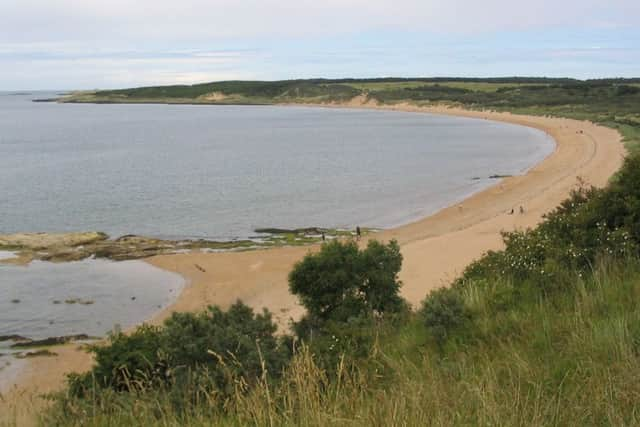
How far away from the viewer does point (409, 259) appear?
71.8ft

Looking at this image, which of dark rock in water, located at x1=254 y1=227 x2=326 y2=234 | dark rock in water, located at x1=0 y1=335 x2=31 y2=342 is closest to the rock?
dark rock in water, located at x1=254 y1=227 x2=326 y2=234

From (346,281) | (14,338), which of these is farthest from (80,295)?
(346,281)

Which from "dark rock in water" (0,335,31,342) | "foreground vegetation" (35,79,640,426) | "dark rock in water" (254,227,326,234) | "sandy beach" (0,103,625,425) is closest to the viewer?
"foreground vegetation" (35,79,640,426)

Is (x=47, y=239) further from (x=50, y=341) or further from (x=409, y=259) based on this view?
(x=409, y=259)

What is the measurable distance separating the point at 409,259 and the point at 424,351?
16402mm

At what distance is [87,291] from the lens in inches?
842

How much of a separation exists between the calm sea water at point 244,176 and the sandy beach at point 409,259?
318 cm

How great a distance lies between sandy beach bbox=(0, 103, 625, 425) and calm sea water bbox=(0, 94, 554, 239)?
3181 millimetres

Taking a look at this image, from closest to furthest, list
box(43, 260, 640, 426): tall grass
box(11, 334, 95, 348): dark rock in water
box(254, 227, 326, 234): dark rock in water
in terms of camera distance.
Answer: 1. box(43, 260, 640, 426): tall grass
2. box(11, 334, 95, 348): dark rock in water
3. box(254, 227, 326, 234): dark rock in water

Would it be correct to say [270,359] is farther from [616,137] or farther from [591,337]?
[616,137]

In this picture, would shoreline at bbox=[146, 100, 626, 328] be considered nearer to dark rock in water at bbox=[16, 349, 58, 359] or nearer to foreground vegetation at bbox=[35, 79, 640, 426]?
foreground vegetation at bbox=[35, 79, 640, 426]

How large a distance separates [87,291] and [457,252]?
12.3 meters

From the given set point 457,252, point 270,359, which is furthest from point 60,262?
point 270,359

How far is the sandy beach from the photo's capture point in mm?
15211
